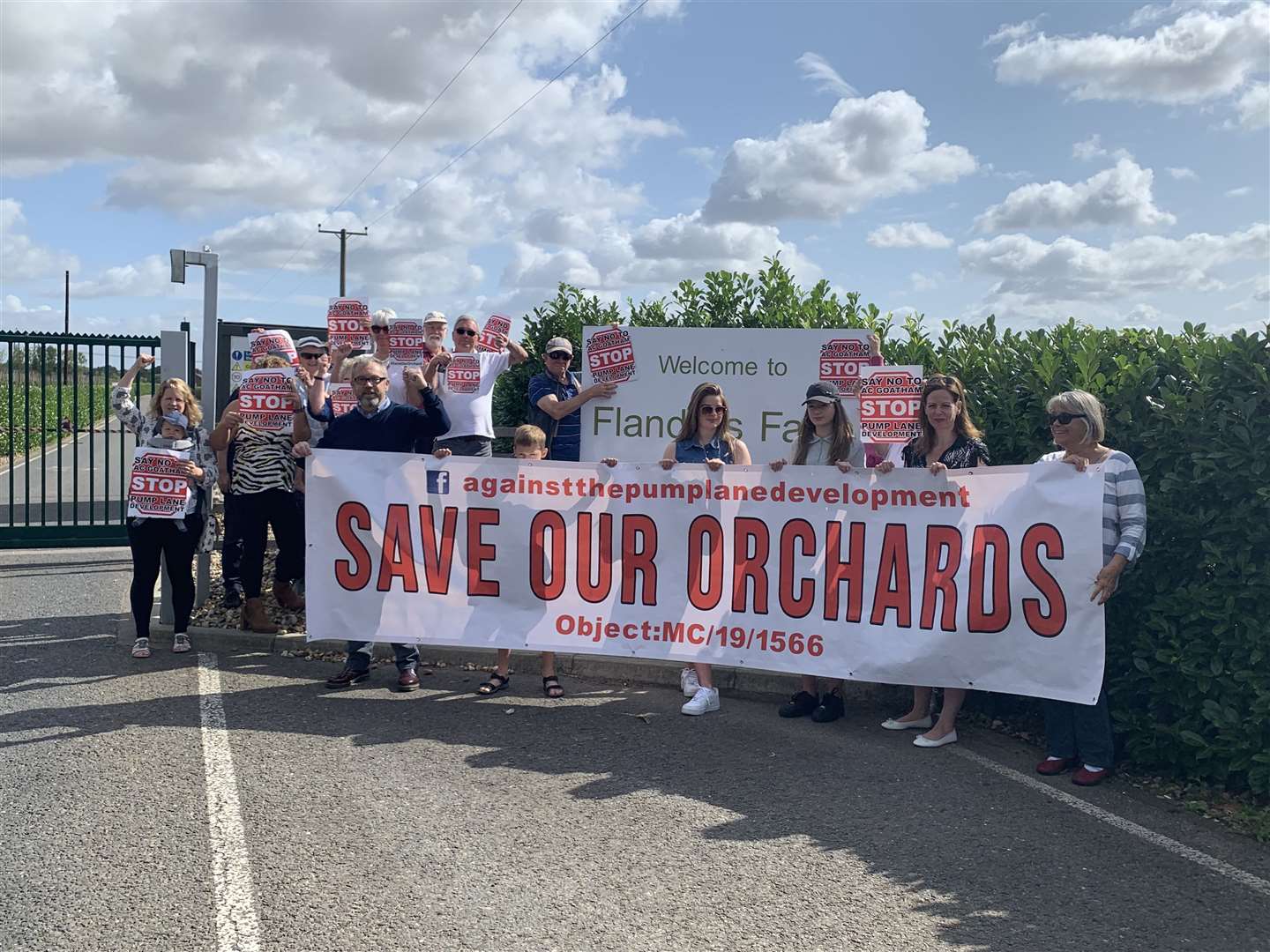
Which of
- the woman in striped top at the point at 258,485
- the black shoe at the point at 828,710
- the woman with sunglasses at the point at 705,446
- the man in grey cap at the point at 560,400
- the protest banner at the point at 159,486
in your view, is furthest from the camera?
the man in grey cap at the point at 560,400

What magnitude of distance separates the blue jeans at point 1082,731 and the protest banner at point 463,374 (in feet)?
13.8

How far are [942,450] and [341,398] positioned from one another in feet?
14.0

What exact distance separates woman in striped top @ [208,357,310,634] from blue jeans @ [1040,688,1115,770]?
518 cm

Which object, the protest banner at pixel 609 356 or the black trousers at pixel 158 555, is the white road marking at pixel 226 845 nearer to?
the black trousers at pixel 158 555

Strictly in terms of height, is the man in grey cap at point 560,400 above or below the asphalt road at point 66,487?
above

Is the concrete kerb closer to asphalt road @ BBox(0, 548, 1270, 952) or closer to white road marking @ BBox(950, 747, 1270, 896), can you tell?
asphalt road @ BBox(0, 548, 1270, 952)

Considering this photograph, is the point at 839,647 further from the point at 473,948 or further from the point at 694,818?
the point at 473,948

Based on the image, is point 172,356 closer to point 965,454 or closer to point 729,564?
point 729,564

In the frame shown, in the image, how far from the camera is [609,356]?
26.0 feet

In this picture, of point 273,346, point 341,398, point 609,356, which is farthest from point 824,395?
point 273,346

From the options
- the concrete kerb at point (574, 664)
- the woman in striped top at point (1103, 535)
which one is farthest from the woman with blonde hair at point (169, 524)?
the woman in striped top at point (1103, 535)

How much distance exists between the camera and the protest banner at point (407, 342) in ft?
26.1

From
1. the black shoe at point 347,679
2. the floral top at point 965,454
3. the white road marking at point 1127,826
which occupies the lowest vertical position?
the white road marking at point 1127,826

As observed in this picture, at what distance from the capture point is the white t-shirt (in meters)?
7.59
